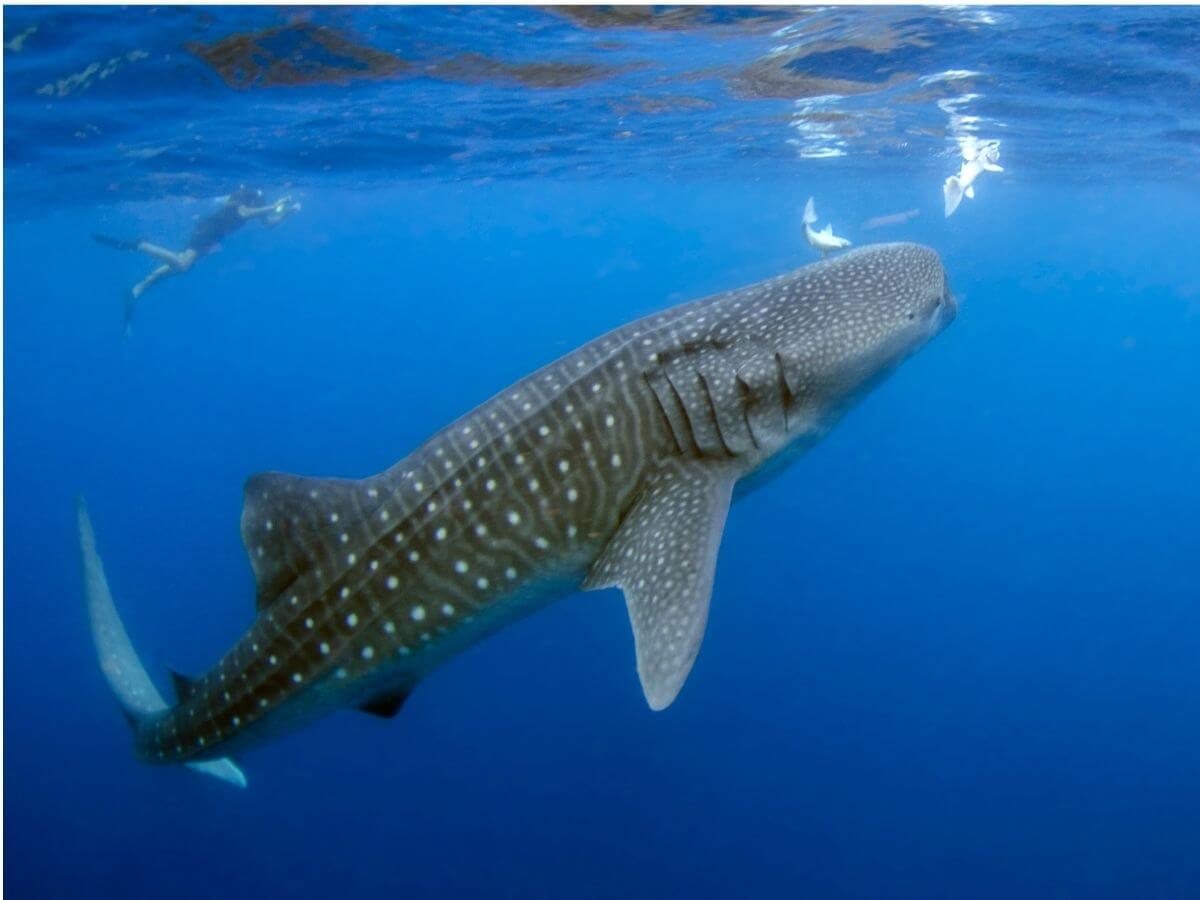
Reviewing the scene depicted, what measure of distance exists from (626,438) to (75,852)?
16135 millimetres

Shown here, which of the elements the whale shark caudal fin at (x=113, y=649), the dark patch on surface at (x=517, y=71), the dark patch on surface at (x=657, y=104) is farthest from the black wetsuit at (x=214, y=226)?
the whale shark caudal fin at (x=113, y=649)

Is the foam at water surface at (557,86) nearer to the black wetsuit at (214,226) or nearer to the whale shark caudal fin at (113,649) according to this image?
the black wetsuit at (214,226)

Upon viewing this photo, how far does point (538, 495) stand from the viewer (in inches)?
175

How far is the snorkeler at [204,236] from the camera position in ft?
70.5

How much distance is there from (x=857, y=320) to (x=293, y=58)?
11546 mm

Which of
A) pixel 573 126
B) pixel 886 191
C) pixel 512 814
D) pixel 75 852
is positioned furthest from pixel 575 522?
pixel 886 191

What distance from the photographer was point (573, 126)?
19.5 meters

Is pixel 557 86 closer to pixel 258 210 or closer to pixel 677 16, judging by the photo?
pixel 677 16

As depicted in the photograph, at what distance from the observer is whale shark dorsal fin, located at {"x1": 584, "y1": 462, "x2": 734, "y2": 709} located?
3.79m

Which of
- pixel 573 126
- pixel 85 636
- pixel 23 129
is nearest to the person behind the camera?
pixel 23 129

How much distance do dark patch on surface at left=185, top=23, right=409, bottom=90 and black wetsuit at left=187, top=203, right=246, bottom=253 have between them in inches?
415

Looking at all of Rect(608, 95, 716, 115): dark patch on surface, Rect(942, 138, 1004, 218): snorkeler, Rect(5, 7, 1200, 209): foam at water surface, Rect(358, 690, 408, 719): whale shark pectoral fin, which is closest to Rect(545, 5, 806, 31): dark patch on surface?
Rect(5, 7, 1200, 209): foam at water surface

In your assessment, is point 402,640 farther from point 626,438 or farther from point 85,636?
point 85,636

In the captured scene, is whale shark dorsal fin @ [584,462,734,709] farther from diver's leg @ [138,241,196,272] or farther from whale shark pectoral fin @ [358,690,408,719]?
diver's leg @ [138,241,196,272]
